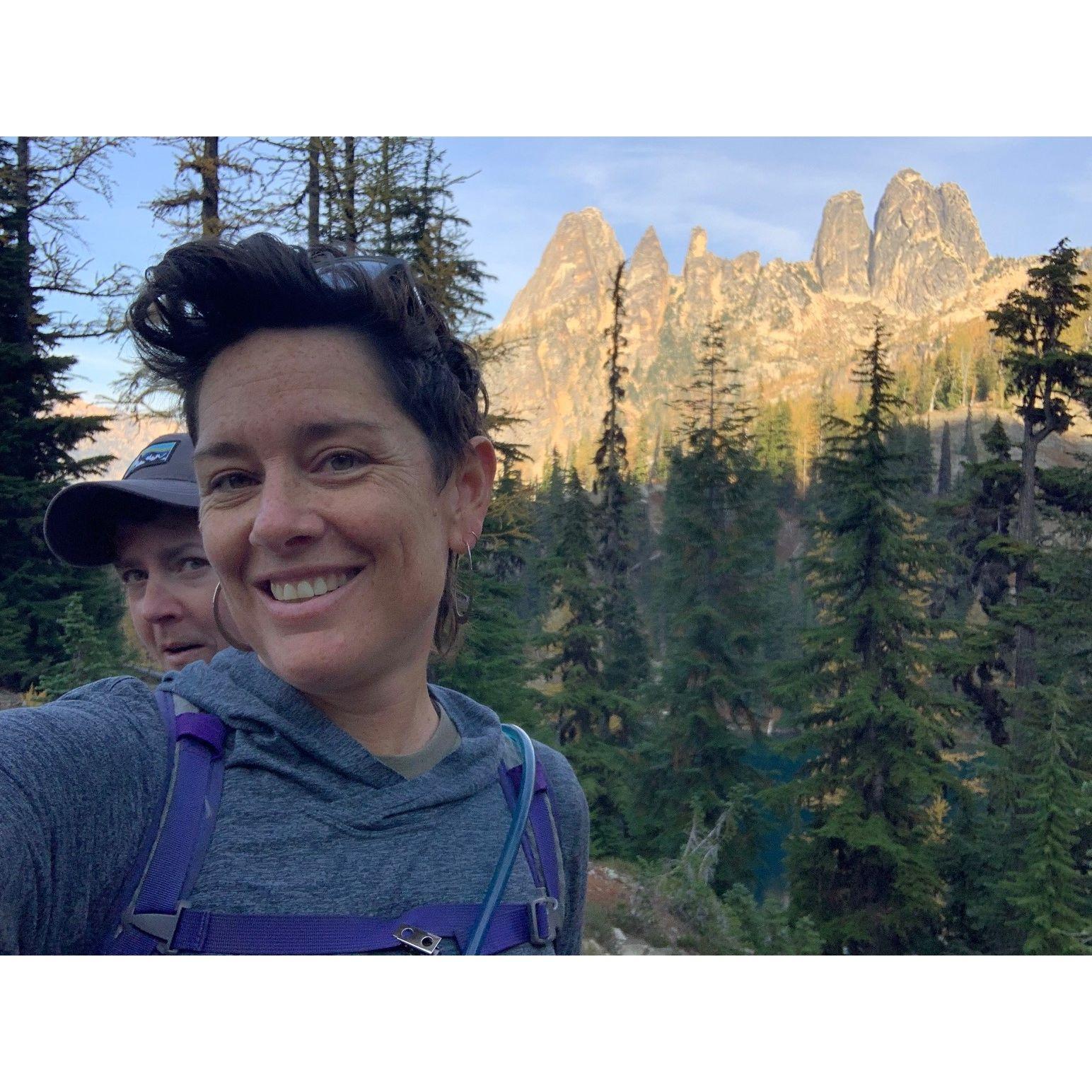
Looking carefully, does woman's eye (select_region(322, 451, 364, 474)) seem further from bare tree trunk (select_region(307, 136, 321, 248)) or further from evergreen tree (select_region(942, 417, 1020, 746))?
evergreen tree (select_region(942, 417, 1020, 746))

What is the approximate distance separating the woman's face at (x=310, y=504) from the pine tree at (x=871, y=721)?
1549 cm

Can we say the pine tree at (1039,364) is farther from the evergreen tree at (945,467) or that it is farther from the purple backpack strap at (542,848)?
the evergreen tree at (945,467)

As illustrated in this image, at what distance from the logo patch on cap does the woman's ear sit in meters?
0.86

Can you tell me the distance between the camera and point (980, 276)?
7138cm

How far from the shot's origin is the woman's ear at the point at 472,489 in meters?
1.32

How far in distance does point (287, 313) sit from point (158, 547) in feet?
3.16

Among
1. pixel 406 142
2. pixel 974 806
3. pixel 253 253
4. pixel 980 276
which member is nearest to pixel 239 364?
pixel 253 253

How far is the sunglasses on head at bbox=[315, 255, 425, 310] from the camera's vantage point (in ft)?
3.72

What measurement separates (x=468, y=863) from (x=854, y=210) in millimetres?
131340

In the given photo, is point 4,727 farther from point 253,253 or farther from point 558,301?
point 558,301

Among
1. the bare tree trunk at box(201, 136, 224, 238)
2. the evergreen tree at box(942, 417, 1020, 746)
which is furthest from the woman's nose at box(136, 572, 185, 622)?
the evergreen tree at box(942, 417, 1020, 746)

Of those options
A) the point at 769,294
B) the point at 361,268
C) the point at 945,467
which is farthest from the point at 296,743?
the point at 769,294

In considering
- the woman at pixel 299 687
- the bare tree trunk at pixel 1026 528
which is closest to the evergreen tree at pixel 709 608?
the bare tree trunk at pixel 1026 528

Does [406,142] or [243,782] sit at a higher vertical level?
[406,142]
